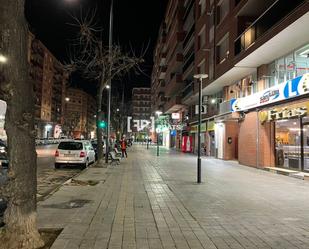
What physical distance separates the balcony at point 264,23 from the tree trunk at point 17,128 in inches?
547

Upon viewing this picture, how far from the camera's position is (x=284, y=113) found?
1834 centimetres

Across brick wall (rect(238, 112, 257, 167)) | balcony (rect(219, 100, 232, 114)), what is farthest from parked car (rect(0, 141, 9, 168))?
balcony (rect(219, 100, 232, 114))

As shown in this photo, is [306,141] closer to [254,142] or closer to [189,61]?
Result: [254,142]

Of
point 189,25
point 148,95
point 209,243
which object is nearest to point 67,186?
point 209,243

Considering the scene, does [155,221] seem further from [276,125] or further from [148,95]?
[148,95]

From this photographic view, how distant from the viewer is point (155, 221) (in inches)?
311

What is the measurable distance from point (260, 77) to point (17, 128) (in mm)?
18285

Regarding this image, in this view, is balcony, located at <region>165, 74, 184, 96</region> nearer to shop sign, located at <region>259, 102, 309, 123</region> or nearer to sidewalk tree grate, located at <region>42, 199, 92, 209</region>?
shop sign, located at <region>259, 102, 309, 123</region>

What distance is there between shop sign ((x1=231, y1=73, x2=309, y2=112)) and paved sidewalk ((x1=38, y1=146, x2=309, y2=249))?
4345 mm

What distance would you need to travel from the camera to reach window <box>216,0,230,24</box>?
89.6 feet

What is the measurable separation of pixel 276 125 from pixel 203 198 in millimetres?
11416

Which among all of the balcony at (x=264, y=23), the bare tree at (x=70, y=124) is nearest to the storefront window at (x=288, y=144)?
the balcony at (x=264, y=23)

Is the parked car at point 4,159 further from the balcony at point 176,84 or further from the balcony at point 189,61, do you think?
the balcony at point 176,84

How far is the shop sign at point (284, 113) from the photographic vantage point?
54.7ft
